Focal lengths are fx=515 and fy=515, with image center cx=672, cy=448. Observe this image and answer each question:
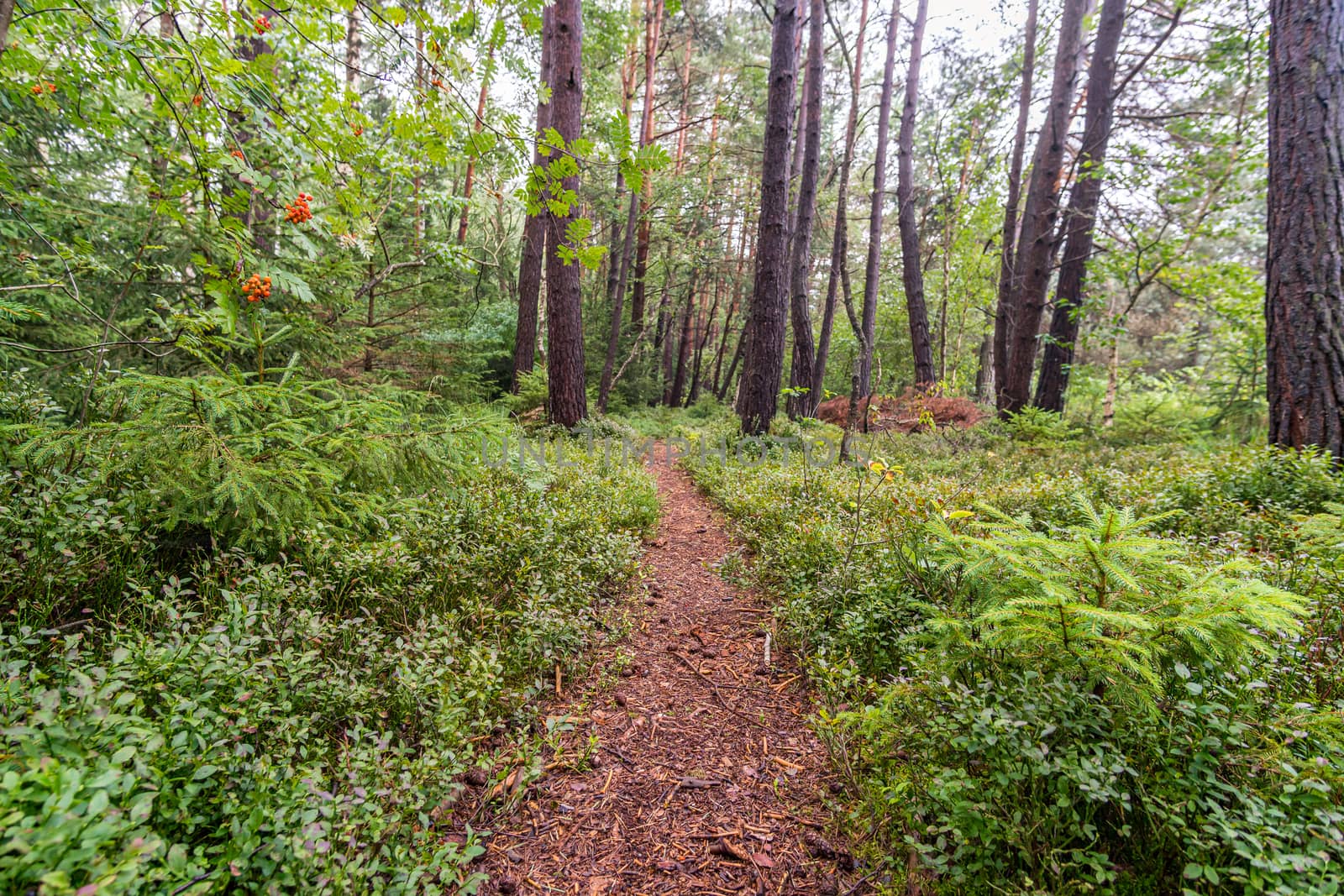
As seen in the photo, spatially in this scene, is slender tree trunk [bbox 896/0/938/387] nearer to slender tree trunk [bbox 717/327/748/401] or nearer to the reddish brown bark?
the reddish brown bark

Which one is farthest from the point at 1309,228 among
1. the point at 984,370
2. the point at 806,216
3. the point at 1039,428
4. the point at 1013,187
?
the point at 984,370

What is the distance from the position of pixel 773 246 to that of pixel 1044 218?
504 cm

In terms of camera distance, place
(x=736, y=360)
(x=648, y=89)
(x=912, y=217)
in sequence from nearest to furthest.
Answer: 1. (x=648, y=89)
2. (x=912, y=217)
3. (x=736, y=360)

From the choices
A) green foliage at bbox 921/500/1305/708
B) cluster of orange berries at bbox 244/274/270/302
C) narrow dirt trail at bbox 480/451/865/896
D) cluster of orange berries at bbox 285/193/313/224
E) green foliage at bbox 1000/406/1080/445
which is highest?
cluster of orange berries at bbox 285/193/313/224

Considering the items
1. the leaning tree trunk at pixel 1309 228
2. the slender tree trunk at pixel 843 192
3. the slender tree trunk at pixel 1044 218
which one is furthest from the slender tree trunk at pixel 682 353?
the leaning tree trunk at pixel 1309 228

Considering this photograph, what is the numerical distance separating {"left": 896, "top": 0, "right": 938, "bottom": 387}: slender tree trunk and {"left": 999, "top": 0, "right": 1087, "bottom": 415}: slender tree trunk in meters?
3.29

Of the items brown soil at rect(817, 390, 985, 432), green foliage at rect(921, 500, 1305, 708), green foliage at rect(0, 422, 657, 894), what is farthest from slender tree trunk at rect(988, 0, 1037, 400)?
green foliage at rect(0, 422, 657, 894)

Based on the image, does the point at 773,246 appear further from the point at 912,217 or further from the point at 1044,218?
the point at 912,217

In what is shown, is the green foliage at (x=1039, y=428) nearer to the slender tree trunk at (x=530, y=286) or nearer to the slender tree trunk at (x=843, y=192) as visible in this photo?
the slender tree trunk at (x=843, y=192)

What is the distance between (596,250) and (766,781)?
258 cm

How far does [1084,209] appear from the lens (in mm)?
9078

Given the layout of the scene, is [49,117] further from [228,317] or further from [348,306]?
[228,317]

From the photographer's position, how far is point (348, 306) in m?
5.71

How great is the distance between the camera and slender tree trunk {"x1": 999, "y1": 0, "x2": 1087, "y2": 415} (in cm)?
912
